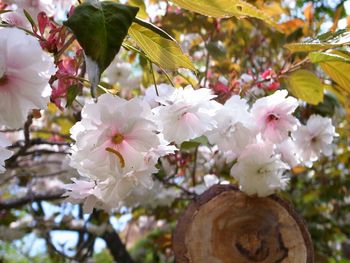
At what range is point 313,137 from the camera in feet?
4.15

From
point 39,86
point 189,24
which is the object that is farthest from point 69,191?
point 189,24

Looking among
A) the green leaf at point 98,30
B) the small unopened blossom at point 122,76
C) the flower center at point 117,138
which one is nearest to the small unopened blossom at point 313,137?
the flower center at point 117,138

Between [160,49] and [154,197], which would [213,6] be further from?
[154,197]

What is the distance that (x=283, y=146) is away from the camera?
1.20 metres

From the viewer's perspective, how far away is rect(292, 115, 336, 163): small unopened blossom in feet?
4.09

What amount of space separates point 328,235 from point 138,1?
6.99ft

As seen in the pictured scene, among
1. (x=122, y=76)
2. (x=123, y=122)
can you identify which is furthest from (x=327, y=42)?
(x=122, y=76)

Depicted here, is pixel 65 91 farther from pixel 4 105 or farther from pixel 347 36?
pixel 347 36

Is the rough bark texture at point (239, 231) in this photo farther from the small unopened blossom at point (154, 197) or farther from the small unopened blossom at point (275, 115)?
the small unopened blossom at point (154, 197)

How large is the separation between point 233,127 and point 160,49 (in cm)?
21

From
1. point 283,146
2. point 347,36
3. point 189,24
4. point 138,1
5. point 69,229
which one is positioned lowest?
point 69,229

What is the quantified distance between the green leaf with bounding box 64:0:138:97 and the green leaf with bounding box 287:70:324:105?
0.78 meters

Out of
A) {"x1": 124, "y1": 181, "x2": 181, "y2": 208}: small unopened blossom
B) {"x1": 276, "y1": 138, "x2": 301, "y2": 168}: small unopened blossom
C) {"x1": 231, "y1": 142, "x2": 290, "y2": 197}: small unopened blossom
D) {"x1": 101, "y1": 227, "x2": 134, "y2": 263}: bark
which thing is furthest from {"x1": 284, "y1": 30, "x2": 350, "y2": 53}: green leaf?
{"x1": 101, "y1": 227, "x2": 134, "y2": 263}: bark

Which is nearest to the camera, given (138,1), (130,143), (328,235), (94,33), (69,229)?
(94,33)
